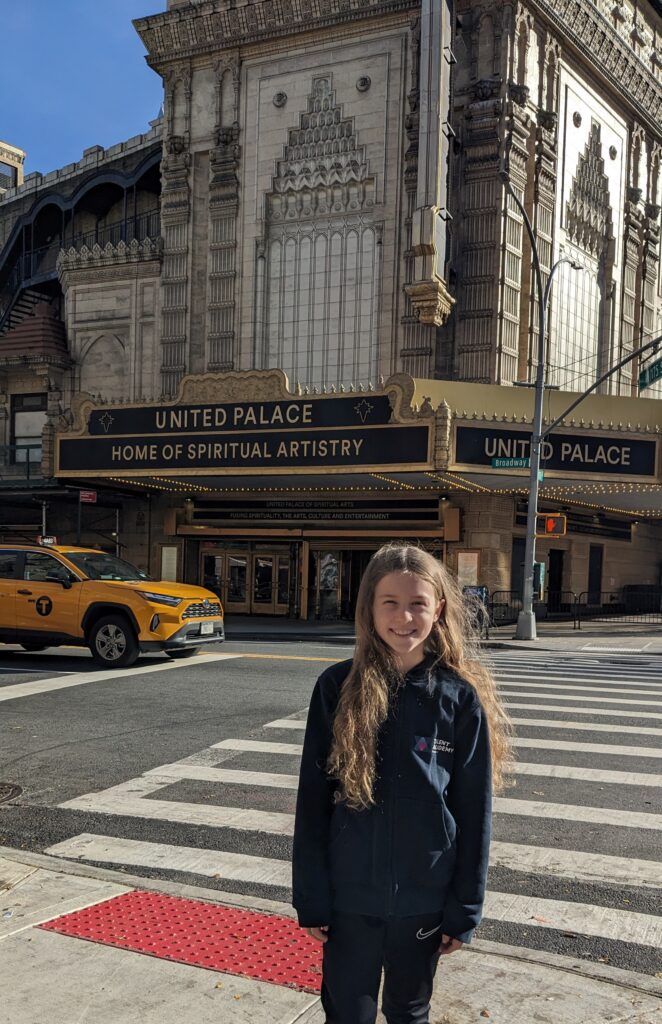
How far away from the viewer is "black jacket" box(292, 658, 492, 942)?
2934mm

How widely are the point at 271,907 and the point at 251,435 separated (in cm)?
2263

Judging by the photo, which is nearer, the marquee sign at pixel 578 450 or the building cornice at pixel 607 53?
the marquee sign at pixel 578 450

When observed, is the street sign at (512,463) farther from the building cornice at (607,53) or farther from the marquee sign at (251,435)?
the building cornice at (607,53)

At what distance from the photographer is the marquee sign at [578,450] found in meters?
25.4

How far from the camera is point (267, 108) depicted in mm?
33312

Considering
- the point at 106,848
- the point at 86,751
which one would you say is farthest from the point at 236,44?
the point at 106,848

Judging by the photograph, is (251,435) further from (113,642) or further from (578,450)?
(113,642)

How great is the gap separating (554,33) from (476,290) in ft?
33.5

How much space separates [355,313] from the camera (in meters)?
32.0

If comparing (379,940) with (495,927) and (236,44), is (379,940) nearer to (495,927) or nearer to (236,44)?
(495,927)

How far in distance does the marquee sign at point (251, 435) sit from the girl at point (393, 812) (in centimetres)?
2171

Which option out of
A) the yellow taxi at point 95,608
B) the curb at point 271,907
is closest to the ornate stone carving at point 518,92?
the yellow taxi at point 95,608

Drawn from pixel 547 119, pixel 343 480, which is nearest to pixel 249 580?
pixel 343 480

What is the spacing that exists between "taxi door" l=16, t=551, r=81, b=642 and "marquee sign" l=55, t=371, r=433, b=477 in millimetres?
11784
